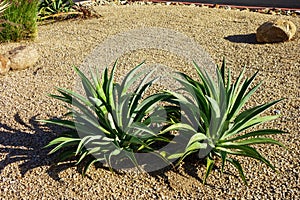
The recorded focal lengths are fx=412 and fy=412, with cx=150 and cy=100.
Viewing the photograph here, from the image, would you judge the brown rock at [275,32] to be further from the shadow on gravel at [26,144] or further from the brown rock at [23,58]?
the shadow on gravel at [26,144]

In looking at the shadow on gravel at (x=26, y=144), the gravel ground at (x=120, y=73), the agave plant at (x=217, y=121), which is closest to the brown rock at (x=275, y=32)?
the gravel ground at (x=120, y=73)

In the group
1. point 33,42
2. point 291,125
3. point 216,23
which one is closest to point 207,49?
point 216,23

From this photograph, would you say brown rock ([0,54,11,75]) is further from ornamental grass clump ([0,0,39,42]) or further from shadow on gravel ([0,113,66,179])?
shadow on gravel ([0,113,66,179])

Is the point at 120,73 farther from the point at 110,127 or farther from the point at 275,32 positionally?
the point at 275,32

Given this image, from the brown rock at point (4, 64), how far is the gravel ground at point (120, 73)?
0.16 meters

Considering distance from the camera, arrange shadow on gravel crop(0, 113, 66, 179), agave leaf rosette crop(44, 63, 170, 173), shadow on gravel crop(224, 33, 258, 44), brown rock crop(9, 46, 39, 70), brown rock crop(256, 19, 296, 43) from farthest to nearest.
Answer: shadow on gravel crop(224, 33, 258, 44) → brown rock crop(256, 19, 296, 43) → brown rock crop(9, 46, 39, 70) → shadow on gravel crop(0, 113, 66, 179) → agave leaf rosette crop(44, 63, 170, 173)

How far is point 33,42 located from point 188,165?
13.6ft

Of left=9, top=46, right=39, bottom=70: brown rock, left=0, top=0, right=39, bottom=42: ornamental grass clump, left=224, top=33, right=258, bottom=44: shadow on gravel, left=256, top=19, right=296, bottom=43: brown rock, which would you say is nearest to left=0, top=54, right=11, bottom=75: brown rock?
left=9, top=46, right=39, bottom=70: brown rock

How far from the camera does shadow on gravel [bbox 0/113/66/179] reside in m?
3.40

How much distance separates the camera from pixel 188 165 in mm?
3301

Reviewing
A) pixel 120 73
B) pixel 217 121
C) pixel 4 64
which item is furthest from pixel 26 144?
pixel 4 64

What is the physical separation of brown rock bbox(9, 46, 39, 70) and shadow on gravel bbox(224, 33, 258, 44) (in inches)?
114

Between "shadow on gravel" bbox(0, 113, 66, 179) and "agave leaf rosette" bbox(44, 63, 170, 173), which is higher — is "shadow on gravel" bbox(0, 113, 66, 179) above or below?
below

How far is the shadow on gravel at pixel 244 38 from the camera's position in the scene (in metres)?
6.20
